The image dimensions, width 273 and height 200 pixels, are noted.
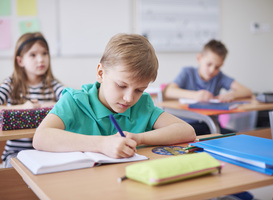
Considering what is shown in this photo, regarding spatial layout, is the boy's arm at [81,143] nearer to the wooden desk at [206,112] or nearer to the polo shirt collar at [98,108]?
the polo shirt collar at [98,108]

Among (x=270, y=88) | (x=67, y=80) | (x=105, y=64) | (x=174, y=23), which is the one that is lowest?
(x=270, y=88)

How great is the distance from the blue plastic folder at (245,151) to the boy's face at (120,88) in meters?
0.28

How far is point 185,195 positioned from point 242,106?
6.29 feet

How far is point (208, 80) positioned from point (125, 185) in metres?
2.58

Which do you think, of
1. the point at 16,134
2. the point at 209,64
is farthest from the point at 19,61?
the point at 209,64

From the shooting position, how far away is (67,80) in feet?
13.0

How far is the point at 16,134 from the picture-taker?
1487 mm

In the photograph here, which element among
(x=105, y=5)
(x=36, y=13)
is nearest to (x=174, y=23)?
(x=105, y=5)

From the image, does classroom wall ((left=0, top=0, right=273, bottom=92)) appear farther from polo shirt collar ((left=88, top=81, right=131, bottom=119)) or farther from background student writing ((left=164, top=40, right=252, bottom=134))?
polo shirt collar ((left=88, top=81, right=131, bottom=119))

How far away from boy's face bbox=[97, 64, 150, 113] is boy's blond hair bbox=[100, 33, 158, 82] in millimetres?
20

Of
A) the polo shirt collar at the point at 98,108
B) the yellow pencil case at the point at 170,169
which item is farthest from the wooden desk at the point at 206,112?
the yellow pencil case at the point at 170,169

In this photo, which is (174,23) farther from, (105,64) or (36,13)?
(105,64)

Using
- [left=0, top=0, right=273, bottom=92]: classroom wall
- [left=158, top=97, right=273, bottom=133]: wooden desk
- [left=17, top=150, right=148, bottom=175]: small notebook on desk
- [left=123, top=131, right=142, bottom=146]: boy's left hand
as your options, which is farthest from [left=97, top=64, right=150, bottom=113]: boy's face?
[left=0, top=0, right=273, bottom=92]: classroom wall

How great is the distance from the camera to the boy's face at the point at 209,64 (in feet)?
10.0
